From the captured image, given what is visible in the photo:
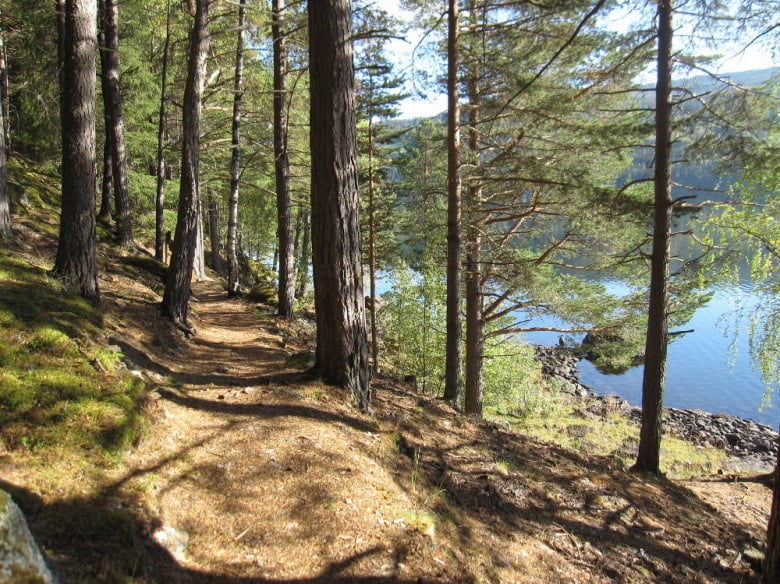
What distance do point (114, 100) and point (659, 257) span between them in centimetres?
1039

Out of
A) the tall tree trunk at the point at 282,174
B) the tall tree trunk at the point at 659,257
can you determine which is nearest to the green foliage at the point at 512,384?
the tall tree trunk at the point at 282,174

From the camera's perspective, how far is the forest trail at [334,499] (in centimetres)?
250

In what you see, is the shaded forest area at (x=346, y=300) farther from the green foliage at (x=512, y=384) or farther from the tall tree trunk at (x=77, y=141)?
the green foliage at (x=512, y=384)

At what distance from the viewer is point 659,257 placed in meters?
6.66

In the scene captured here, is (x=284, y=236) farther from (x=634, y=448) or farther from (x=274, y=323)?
(x=634, y=448)

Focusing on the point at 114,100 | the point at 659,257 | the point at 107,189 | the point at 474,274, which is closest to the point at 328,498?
the point at 659,257

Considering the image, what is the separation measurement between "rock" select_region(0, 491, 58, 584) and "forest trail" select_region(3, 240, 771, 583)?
393mm

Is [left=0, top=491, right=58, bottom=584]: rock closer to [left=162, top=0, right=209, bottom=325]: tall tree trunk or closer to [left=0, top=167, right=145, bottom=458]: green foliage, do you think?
[left=0, top=167, right=145, bottom=458]: green foliage

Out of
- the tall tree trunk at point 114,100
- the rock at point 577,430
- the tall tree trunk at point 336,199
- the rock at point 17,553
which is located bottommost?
the rock at point 577,430

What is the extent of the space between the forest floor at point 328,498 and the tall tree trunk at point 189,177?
0.60 metres

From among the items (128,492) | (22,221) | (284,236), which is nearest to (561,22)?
(284,236)

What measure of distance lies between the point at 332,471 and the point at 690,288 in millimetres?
8186

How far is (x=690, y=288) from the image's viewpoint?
28.2 ft

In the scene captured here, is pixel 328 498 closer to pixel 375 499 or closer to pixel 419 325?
pixel 375 499
